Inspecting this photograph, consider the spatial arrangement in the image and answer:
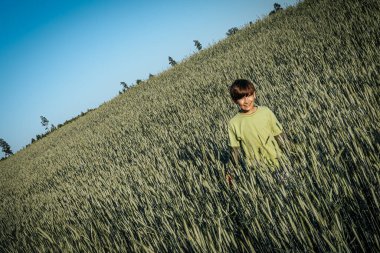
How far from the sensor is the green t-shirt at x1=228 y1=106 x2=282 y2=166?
7.04 feet

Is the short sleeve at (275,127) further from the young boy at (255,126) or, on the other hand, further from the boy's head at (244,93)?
the boy's head at (244,93)

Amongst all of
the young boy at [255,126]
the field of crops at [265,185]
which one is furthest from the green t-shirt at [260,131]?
the field of crops at [265,185]

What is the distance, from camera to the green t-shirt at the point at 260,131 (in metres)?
2.14

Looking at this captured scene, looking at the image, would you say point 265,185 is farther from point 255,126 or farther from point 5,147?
point 5,147

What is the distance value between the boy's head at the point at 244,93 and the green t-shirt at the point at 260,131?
8cm

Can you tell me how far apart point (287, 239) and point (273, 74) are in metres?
4.89

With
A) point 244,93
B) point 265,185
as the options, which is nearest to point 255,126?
point 244,93

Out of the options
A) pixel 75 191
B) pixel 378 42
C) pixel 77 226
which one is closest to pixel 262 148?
pixel 77 226

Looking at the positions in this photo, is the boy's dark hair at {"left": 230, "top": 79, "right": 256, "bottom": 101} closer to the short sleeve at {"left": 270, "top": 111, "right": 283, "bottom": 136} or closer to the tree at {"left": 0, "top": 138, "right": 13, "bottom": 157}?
the short sleeve at {"left": 270, "top": 111, "right": 283, "bottom": 136}

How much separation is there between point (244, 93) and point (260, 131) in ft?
1.20

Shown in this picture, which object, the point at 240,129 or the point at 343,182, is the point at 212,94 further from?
the point at 343,182

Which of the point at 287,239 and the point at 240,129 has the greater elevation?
the point at 240,129

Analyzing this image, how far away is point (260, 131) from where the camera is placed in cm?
216

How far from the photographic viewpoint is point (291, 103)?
3342 mm
